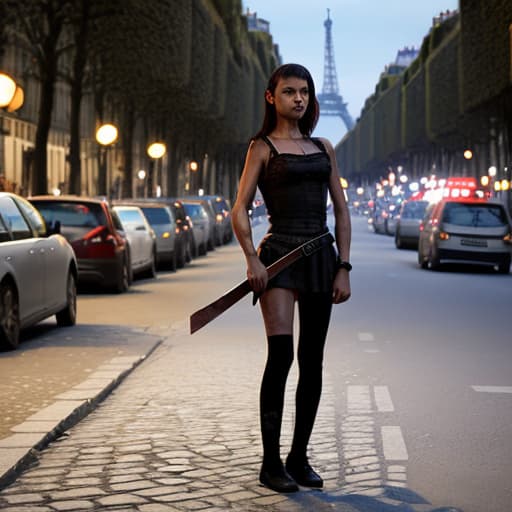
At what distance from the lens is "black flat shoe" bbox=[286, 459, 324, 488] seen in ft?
23.2

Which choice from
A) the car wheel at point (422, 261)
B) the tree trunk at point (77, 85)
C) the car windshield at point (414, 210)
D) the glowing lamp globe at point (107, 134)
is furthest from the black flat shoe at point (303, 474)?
the car windshield at point (414, 210)

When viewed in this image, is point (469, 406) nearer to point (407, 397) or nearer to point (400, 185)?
point (407, 397)

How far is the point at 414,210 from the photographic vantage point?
47750 mm

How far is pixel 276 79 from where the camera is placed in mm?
7215

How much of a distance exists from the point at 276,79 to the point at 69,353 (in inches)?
262

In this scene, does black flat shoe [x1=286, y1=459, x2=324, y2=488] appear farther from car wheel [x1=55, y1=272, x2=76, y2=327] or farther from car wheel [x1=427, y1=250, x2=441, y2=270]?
car wheel [x1=427, y1=250, x2=441, y2=270]

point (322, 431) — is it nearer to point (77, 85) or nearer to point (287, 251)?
point (287, 251)

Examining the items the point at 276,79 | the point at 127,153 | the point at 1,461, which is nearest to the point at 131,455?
the point at 1,461

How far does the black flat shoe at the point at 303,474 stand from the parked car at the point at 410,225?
39405 millimetres

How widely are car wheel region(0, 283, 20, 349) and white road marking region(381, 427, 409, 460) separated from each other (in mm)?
5423

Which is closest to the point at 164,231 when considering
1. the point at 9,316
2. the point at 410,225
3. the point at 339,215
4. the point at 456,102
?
the point at 410,225

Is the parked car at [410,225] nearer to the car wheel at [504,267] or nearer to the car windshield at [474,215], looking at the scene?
the car windshield at [474,215]

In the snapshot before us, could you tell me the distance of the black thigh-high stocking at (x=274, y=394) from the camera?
7.03 m

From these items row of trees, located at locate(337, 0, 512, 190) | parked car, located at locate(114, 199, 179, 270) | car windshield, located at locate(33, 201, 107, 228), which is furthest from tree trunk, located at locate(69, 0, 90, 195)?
car windshield, located at locate(33, 201, 107, 228)
